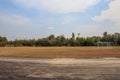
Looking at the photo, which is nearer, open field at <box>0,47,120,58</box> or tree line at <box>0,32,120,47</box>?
open field at <box>0,47,120,58</box>

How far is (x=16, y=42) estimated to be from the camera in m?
130

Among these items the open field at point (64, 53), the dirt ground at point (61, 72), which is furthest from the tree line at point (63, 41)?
the dirt ground at point (61, 72)

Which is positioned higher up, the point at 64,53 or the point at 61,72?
A: the point at 64,53

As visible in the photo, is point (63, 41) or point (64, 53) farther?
point (63, 41)

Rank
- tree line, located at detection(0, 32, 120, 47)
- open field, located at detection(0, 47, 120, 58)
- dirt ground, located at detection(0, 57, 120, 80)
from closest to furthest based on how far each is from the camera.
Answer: dirt ground, located at detection(0, 57, 120, 80) < open field, located at detection(0, 47, 120, 58) < tree line, located at detection(0, 32, 120, 47)

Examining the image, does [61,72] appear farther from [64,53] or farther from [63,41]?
[63,41]

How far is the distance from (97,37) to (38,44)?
32363 millimetres

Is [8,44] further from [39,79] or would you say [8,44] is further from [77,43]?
[39,79]

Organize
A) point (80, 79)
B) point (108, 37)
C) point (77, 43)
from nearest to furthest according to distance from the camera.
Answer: point (80, 79) → point (77, 43) → point (108, 37)

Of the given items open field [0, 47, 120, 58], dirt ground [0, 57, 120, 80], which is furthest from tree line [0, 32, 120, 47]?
dirt ground [0, 57, 120, 80]

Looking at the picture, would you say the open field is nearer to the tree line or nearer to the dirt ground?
the dirt ground

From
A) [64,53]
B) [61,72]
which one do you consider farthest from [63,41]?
[61,72]

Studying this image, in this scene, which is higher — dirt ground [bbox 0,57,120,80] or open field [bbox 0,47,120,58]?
open field [bbox 0,47,120,58]

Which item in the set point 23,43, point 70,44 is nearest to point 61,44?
point 70,44
